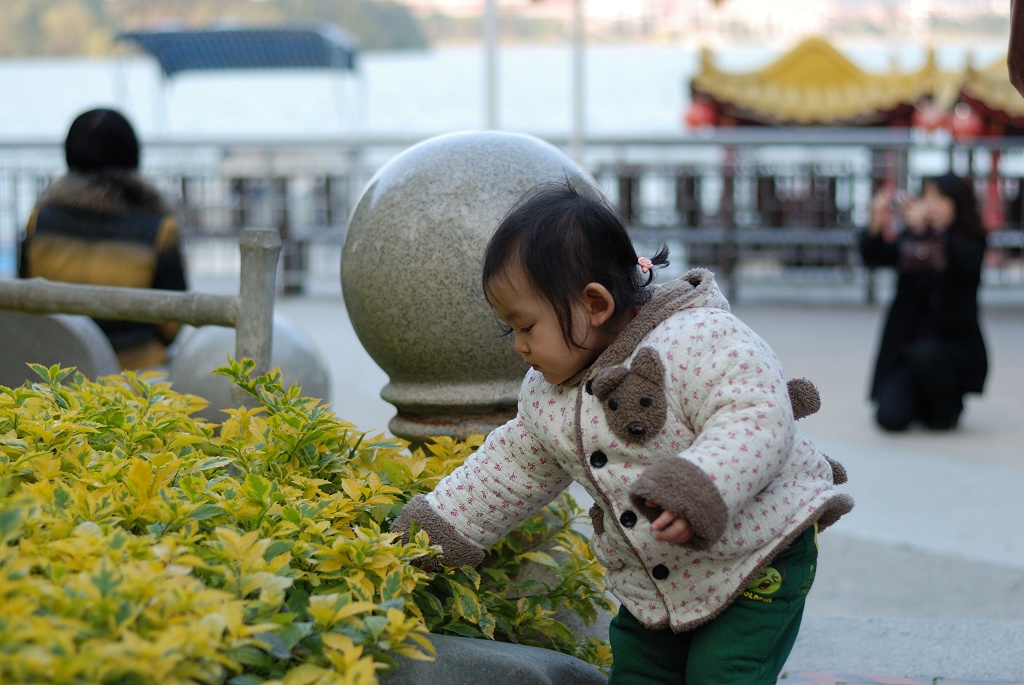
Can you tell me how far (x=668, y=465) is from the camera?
7.16 ft

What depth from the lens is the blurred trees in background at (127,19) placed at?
5909 cm

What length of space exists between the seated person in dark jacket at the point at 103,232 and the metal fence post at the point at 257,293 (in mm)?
1849

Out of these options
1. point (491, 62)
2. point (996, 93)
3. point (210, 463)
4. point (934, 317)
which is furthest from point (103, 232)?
point (996, 93)

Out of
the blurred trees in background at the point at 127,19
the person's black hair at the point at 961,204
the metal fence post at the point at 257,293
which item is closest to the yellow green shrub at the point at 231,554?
the metal fence post at the point at 257,293

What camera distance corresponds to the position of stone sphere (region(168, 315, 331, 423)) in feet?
15.3

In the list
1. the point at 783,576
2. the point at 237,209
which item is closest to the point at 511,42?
the point at 237,209

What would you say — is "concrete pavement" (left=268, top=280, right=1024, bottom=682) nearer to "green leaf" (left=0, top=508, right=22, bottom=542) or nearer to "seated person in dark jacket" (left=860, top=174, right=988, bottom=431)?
"seated person in dark jacket" (left=860, top=174, right=988, bottom=431)

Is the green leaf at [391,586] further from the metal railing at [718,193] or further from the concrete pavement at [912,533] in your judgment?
the metal railing at [718,193]

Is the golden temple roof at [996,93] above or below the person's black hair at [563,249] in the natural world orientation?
below

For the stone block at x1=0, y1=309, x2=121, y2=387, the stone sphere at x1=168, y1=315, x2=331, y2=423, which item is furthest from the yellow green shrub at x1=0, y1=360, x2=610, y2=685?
the stone sphere at x1=168, y1=315, x2=331, y2=423

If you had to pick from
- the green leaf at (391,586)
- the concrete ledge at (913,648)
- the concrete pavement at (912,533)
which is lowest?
the concrete pavement at (912,533)

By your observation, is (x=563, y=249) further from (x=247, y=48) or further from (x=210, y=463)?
(x=247, y=48)

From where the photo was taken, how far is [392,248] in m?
3.41

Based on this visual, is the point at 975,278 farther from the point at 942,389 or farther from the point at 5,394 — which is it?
the point at 5,394
